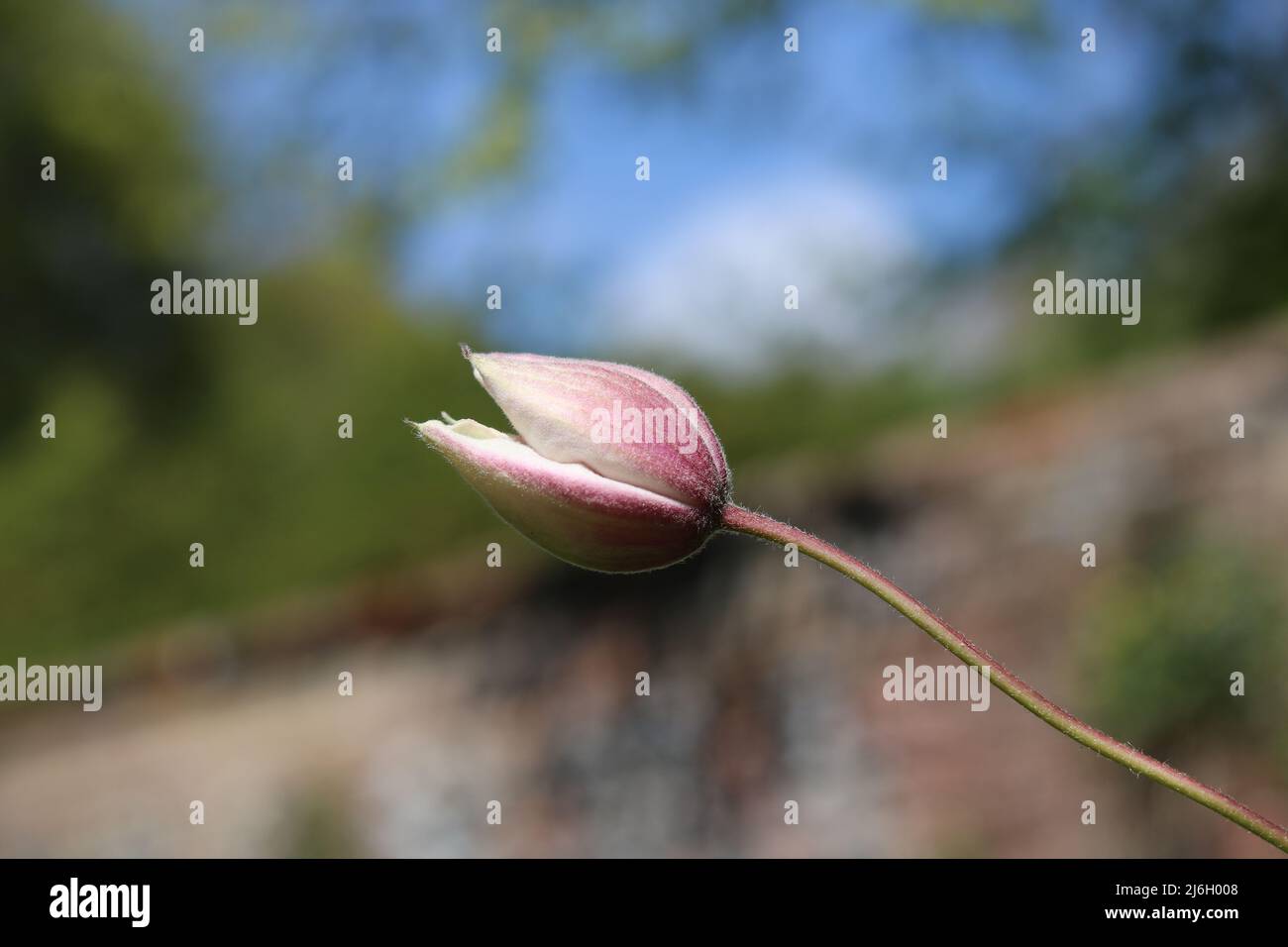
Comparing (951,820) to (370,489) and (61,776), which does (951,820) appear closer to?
(61,776)

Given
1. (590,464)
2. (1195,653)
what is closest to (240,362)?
(1195,653)

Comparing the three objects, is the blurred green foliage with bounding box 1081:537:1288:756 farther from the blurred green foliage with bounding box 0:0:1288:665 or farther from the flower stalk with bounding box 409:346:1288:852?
the flower stalk with bounding box 409:346:1288:852

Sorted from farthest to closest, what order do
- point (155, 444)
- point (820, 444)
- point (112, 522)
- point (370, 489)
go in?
1. point (155, 444)
2. point (112, 522)
3. point (370, 489)
4. point (820, 444)

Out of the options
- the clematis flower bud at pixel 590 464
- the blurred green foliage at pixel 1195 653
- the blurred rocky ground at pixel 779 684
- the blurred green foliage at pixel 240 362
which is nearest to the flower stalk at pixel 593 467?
the clematis flower bud at pixel 590 464

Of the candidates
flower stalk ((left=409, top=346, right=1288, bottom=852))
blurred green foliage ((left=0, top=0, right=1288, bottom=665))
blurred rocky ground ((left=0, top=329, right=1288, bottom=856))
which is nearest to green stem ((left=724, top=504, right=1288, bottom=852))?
flower stalk ((left=409, top=346, right=1288, bottom=852))

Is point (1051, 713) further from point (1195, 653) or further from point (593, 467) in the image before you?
point (1195, 653)

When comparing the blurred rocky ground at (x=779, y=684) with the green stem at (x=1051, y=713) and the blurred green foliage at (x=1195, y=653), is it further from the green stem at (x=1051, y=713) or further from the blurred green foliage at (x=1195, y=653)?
Result: the green stem at (x=1051, y=713)

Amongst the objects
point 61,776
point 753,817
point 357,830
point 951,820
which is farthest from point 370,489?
point 951,820
